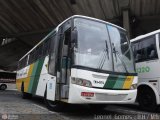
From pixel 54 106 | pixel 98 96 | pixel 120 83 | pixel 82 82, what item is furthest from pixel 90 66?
pixel 54 106

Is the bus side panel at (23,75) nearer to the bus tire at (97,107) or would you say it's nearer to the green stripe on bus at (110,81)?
the bus tire at (97,107)

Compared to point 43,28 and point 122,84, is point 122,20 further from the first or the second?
point 122,84

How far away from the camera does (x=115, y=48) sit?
27.5 ft

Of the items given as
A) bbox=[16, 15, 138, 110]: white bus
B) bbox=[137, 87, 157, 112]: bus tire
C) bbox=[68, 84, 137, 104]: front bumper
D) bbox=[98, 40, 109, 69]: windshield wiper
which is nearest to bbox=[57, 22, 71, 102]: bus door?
bbox=[16, 15, 138, 110]: white bus

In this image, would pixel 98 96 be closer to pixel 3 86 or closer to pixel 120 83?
pixel 120 83

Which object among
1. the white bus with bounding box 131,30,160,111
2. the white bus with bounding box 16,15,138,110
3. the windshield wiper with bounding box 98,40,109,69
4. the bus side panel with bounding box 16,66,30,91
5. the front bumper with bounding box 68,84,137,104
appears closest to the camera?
the front bumper with bounding box 68,84,137,104

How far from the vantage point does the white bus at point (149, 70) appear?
31.9 feet

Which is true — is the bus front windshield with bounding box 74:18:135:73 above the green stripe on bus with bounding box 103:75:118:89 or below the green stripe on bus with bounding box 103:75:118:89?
above

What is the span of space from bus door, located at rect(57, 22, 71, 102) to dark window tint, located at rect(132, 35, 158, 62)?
127 inches

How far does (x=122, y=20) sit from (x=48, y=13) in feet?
22.4

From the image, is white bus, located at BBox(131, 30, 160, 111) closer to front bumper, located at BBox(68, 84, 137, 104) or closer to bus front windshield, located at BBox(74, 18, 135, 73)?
bus front windshield, located at BBox(74, 18, 135, 73)

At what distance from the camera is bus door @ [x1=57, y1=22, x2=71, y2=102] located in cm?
801

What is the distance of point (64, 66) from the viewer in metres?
8.35

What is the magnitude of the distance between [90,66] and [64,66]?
0.99 metres
